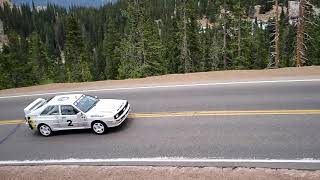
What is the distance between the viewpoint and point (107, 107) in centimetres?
1423

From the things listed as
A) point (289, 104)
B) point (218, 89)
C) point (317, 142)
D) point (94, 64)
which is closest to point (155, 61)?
point (218, 89)

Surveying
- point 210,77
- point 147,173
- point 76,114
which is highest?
point 210,77

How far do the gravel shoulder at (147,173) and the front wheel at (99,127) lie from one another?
2.61 meters

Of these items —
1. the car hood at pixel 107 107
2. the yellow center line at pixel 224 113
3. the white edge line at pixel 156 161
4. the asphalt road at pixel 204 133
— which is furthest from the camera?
the car hood at pixel 107 107

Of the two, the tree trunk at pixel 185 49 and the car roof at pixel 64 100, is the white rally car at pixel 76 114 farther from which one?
the tree trunk at pixel 185 49

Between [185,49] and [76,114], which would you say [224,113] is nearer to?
[76,114]

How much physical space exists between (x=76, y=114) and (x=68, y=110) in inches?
17.6

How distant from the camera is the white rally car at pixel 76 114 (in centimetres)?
1375

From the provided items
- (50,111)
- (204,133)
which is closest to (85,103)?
(50,111)

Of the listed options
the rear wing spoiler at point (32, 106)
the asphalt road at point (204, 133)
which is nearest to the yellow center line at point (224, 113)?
the asphalt road at point (204, 133)

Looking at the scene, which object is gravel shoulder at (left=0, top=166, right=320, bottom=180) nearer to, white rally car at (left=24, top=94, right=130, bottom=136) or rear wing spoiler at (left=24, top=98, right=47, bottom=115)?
white rally car at (left=24, top=94, right=130, bottom=136)

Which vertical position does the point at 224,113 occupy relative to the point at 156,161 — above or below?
above

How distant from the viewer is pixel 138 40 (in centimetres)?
4738

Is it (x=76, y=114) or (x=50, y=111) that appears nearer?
(x=76, y=114)
